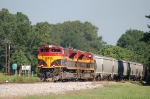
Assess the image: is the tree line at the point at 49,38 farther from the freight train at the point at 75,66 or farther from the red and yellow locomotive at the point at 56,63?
the red and yellow locomotive at the point at 56,63

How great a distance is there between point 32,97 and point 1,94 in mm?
1913

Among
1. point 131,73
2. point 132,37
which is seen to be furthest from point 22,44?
point 132,37

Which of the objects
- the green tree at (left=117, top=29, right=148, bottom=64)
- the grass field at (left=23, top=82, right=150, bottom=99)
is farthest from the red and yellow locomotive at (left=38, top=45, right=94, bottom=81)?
the green tree at (left=117, top=29, right=148, bottom=64)

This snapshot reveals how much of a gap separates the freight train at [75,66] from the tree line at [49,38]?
5.91 m

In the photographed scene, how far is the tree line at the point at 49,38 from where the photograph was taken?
96125 mm

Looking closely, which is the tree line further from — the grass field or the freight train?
the grass field

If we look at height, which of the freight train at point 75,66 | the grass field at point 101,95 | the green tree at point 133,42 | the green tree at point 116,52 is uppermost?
the green tree at point 133,42

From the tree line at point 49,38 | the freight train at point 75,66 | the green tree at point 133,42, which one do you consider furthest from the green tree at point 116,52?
the freight train at point 75,66

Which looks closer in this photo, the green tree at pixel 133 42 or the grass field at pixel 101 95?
the grass field at pixel 101 95

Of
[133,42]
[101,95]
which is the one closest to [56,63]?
[101,95]

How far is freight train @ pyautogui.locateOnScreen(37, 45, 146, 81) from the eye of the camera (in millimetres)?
39906

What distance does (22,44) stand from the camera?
97.9 meters

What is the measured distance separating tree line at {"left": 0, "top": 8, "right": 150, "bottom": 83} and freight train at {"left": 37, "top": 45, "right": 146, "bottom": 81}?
5913 mm

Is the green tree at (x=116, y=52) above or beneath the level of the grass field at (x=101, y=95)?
above
